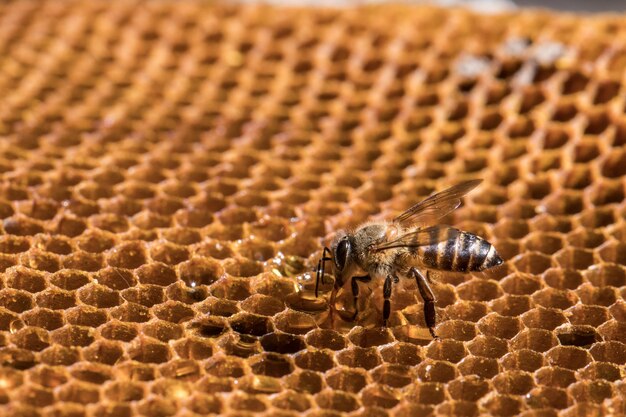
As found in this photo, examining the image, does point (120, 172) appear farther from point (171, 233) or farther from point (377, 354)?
point (377, 354)

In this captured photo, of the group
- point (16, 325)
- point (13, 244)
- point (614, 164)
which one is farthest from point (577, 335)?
point (13, 244)

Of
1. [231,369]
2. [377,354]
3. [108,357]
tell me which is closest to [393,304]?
[377,354]

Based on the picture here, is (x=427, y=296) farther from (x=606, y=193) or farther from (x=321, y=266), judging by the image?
(x=606, y=193)

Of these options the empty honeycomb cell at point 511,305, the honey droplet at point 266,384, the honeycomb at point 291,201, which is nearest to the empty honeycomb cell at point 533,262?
the honeycomb at point 291,201

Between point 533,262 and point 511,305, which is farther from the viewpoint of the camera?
point 533,262

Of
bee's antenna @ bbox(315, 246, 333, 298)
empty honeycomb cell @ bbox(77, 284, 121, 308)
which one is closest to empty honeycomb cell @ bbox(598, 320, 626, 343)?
bee's antenna @ bbox(315, 246, 333, 298)

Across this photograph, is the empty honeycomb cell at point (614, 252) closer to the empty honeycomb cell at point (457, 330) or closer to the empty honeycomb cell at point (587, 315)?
the empty honeycomb cell at point (587, 315)

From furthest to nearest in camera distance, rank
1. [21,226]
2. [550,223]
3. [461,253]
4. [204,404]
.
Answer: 1. [550,223]
2. [21,226]
3. [461,253]
4. [204,404]
